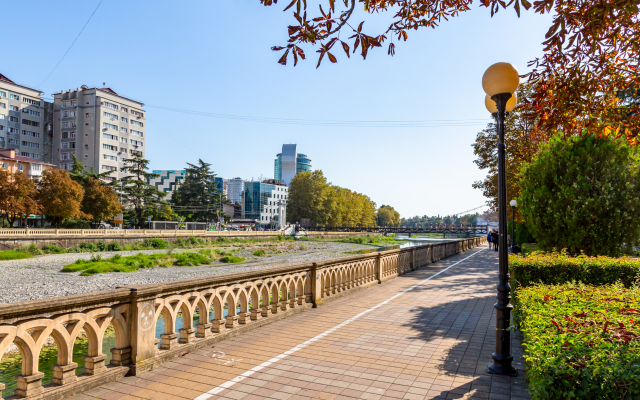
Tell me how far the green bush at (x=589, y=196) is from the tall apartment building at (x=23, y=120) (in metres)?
94.3

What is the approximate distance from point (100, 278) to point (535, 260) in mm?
29976

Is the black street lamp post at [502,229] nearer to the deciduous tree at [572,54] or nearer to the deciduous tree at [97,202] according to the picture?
the deciduous tree at [572,54]

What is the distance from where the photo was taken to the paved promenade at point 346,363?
15.9 ft

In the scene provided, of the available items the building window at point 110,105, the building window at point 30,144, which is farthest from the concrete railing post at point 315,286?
the building window at point 30,144

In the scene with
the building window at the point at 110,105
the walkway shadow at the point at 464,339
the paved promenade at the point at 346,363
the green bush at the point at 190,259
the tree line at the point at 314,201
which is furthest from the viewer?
the tree line at the point at 314,201

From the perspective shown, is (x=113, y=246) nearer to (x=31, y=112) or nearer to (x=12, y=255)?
(x=12, y=255)

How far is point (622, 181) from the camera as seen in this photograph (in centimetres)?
1362

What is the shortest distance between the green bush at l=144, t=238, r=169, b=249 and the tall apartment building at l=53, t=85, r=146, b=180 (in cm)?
3671

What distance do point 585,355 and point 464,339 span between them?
15.3 feet

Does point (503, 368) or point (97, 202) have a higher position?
point (97, 202)

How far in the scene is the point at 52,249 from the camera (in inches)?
1763

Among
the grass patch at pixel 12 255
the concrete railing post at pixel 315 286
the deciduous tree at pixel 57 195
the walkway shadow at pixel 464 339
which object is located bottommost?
the grass patch at pixel 12 255

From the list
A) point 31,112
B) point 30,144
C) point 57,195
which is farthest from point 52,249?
point 31,112

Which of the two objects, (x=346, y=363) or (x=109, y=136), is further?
(x=109, y=136)
